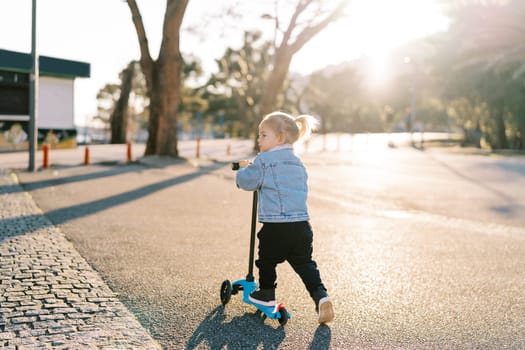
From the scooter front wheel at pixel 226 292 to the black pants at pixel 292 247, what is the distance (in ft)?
1.34

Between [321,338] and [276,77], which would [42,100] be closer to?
[276,77]

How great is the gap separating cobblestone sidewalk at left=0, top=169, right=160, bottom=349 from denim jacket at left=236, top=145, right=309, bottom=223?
3.83 feet

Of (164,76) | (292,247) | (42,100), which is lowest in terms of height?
(292,247)

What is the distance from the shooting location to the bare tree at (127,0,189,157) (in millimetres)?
17625

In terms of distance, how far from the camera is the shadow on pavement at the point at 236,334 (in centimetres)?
347

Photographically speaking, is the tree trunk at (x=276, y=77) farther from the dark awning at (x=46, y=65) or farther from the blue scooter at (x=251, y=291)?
the blue scooter at (x=251, y=291)

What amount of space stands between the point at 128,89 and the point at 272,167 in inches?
1302

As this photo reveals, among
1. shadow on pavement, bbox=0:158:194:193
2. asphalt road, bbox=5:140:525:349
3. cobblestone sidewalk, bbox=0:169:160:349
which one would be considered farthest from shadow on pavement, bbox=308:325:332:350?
shadow on pavement, bbox=0:158:194:193

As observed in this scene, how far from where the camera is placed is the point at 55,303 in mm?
3980

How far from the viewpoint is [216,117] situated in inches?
2384

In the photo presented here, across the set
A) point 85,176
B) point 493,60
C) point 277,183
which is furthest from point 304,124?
point 493,60

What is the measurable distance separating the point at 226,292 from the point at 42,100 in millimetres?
23705

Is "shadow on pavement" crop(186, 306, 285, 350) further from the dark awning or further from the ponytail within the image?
the dark awning

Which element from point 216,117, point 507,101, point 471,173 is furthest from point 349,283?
point 216,117
